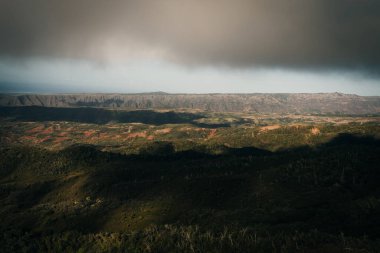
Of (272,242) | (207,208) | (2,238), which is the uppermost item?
(272,242)

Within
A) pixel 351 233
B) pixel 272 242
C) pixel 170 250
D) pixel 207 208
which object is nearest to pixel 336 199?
pixel 351 233

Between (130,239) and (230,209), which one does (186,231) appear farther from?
(230,209)

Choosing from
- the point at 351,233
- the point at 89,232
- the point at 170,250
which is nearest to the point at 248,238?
the point at 170,250

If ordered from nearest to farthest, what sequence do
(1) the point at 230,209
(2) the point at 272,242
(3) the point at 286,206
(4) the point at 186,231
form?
(2) the point at 272,242 < (4) the point at 186,231 < (3) the point at 286,206 < (1) the point at 230,209

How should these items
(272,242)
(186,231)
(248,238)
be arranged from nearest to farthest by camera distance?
(272,242)
(248,238)
(186,231)

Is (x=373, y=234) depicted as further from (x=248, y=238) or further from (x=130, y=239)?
Result: (x=130, y=239)

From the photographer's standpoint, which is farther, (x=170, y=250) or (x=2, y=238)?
(x=2, y=238)

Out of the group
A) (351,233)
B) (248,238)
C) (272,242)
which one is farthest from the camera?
(351,233)

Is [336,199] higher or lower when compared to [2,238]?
higher

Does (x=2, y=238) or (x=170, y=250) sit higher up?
(x=170, y=250)
